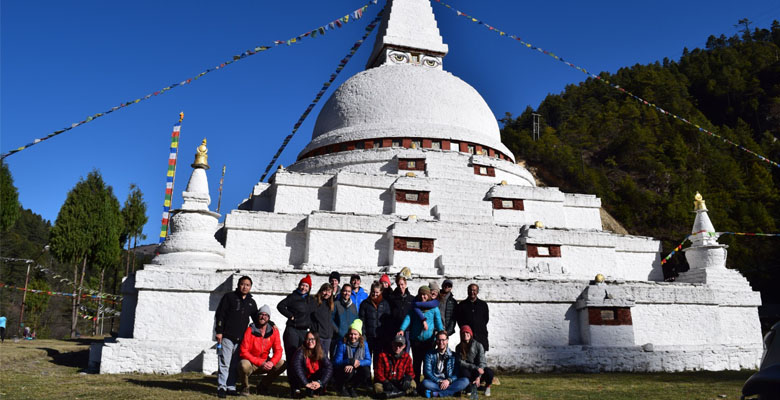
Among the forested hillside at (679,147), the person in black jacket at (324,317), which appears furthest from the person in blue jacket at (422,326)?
the forested hillside at (679,147)

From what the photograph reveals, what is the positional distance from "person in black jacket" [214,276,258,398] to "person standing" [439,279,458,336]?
8.45 feet

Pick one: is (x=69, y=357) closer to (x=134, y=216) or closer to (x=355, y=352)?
(x=355, y=352)

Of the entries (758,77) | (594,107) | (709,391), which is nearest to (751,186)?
(594,107)

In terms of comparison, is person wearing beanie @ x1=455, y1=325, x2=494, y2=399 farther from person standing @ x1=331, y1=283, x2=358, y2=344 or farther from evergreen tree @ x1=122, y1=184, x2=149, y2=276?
evergreen tree @ x1=122, y1=184, x2=149, y2=276

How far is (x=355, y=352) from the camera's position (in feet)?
21.1

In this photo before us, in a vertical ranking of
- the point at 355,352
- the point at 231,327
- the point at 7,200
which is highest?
the point at 7,200

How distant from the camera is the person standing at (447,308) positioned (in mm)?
7332

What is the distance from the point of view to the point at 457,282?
33.6 feet

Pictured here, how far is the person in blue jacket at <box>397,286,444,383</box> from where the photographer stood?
6730 mm

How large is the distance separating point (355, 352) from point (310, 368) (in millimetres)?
568

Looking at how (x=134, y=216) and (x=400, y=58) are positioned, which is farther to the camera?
(x=134, y=216)

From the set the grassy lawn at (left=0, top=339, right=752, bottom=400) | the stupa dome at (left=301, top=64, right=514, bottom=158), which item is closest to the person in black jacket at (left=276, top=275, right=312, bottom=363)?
the grassy lawn at (left=0, top=339, right=752, bottom=400)

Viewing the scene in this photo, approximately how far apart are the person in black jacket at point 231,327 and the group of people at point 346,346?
0.04 feet

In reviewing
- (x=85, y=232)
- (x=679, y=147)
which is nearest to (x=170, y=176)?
(x=85, y=232)
